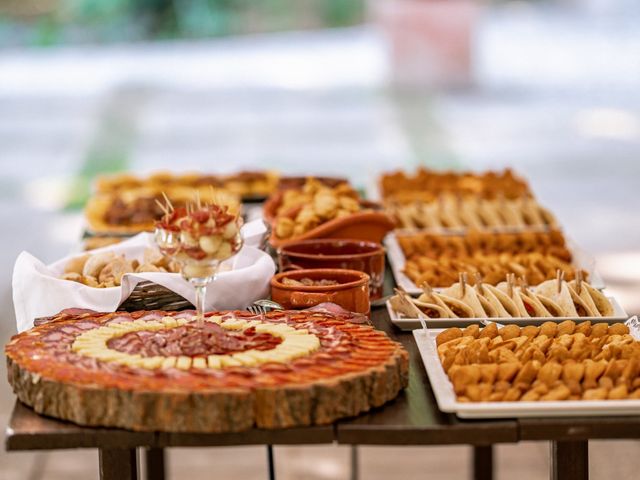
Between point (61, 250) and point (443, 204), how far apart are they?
142 inches

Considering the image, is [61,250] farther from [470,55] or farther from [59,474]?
[470,55]

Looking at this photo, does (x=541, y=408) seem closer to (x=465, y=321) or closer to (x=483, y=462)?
(x=465, y=321)

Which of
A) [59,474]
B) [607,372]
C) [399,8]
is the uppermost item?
[399,8]

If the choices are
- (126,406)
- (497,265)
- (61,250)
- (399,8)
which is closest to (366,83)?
(399,8)

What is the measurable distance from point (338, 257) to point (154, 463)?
3.58ft

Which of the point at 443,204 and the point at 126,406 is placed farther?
the point at 443,204

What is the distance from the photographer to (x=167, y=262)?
7.91ft

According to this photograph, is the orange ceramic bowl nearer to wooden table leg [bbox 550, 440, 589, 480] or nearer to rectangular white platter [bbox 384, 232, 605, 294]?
rectangular white platter [bbox 384, 232, 605, 294]

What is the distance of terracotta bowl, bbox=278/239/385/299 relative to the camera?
2393 millimetres

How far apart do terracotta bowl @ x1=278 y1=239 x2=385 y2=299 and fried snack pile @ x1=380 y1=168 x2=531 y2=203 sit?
3.16ft

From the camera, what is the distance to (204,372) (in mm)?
1734

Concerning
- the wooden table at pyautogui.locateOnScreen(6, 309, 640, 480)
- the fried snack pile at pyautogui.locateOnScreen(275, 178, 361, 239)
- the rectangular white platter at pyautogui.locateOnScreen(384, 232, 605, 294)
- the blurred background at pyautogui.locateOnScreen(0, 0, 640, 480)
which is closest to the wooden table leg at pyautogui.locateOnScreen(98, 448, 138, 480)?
the wooden table at pyautogui.locateOnScreen(6, 309, 640, 480)

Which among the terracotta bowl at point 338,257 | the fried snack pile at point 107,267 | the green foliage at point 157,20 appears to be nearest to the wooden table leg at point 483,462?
the terracotta bowl at point 338,257

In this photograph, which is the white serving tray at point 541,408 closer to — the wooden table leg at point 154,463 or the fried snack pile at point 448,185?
the wooden table leg at point 154,463
